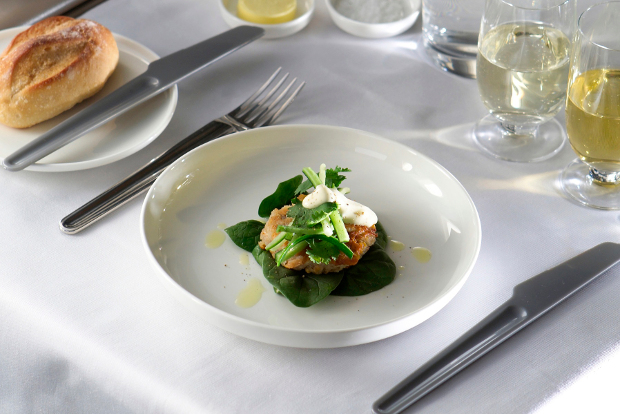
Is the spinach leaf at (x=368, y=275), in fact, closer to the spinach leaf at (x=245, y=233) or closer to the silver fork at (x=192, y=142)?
the spinach leaf at (x=245, y=233)

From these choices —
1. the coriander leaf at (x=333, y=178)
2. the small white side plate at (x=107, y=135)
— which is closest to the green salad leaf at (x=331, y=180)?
the coriander leaf at (x=333, y=178)

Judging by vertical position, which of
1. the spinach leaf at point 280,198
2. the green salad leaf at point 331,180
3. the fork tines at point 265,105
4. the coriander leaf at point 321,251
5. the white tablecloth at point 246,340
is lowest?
the white tablecloth at point 246,340

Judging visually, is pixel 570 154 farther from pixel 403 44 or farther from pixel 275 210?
pixel 275 210

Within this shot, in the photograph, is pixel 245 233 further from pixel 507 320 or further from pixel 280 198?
pixel 507 320

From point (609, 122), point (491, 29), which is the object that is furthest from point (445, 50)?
point (609, 122)

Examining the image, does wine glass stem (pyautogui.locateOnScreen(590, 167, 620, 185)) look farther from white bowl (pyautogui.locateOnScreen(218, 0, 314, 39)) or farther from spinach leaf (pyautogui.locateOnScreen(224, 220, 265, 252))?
white bowl (pyautogui.locateOnScreen(218, 0, 314, 39))

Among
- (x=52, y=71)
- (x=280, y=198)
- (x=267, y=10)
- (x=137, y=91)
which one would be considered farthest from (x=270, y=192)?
(x=267, y=10)

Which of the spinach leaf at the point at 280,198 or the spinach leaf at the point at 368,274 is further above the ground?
the spinach leaf at the point at 280,198
